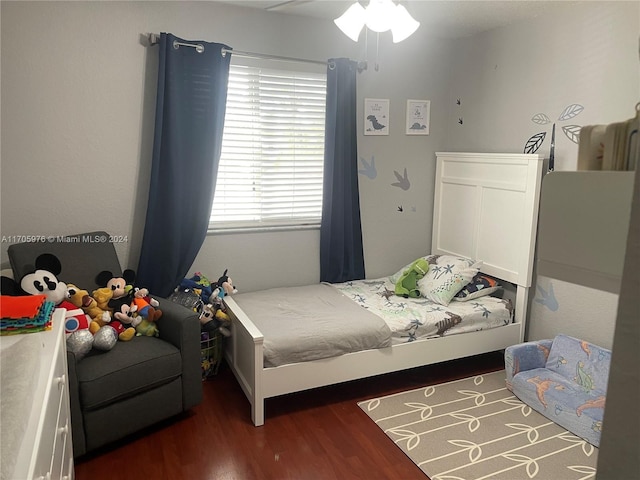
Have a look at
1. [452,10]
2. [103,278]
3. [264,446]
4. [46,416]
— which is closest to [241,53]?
[452,10]

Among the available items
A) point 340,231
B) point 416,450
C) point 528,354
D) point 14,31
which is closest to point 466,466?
point 416,450

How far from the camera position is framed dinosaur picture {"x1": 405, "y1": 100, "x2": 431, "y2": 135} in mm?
3914

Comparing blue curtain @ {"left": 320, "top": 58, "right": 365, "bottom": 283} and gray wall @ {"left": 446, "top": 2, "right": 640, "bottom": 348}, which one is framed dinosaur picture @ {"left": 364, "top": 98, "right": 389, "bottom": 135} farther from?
gray wall @ {"left": 446, "top": 2, "right": 640, "bottom": 348}

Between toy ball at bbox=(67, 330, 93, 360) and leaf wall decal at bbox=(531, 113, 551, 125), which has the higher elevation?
leaf wall decal at bbox=(531, 113, 551, 125)

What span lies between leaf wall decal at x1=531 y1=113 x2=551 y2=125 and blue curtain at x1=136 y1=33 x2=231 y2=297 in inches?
83.4

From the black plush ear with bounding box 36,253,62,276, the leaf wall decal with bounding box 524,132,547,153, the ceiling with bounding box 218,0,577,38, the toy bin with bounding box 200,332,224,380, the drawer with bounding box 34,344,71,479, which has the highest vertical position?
the ceiling with bounding box 218,0,577,38

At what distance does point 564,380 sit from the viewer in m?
2.95

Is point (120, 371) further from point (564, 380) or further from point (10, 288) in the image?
point (564, 380)

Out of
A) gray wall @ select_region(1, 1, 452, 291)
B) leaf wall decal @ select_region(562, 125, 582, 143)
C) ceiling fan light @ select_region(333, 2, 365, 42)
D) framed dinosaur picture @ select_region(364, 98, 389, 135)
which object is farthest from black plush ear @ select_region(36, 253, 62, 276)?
leaf wall decal @ select_region(562, 125, 582, 143)

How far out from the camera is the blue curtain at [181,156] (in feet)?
9.99

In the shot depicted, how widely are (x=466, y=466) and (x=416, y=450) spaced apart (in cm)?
25

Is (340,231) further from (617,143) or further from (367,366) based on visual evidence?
(617,143)

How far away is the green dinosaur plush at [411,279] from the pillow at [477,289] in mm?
291

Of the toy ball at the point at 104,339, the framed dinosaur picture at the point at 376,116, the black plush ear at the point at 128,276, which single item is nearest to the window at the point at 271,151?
the framed dinosaur picture at the point at 376,116
